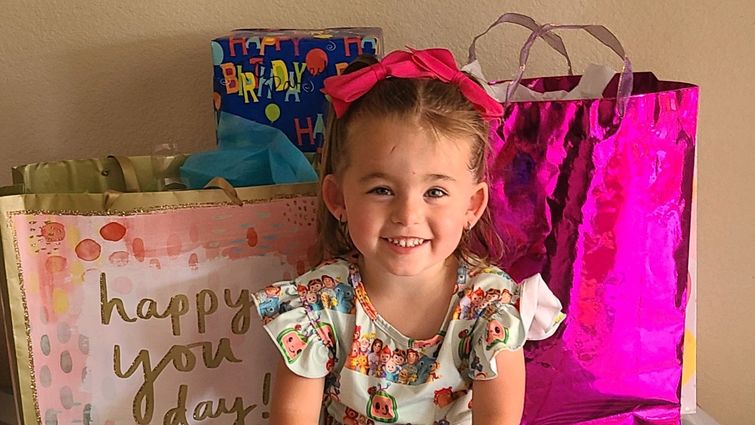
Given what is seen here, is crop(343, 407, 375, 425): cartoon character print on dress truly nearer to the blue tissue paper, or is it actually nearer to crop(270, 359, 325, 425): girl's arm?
crop(270, 359, 325, 425): girl's arm

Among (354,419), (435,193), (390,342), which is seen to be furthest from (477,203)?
(354,419)

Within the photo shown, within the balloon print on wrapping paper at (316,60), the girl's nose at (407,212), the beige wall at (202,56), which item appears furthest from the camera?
the beige wall at (202,56)

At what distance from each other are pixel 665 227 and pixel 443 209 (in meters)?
0.30

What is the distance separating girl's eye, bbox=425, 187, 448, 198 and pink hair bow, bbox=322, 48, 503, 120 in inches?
3.9

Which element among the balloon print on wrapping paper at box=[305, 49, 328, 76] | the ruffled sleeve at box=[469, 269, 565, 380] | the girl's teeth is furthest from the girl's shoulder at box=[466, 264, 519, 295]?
the balloon print on wrapping paper at box=[305, 49, 328, 76]

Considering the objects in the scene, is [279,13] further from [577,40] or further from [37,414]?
[37,414]

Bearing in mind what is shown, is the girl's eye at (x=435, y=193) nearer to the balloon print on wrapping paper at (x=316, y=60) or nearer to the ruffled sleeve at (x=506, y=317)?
the ruffled sleeve at (x=506, y=317)

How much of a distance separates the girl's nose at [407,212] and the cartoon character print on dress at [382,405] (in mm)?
197

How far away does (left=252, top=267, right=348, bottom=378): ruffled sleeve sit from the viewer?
2.94 feet

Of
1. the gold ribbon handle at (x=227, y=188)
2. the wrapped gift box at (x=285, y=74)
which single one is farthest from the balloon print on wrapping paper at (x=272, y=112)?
the gold ribbon handle at (x=227, y=188)

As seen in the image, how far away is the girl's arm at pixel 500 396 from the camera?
0.87 meters

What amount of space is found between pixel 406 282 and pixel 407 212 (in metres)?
0.12

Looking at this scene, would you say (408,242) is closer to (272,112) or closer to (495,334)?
(495,334)

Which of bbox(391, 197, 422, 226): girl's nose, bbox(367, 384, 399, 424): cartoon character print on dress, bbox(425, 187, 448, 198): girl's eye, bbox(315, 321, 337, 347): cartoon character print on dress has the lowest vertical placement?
bbox(367, 384, 399, 424): cartoon character print on dress
